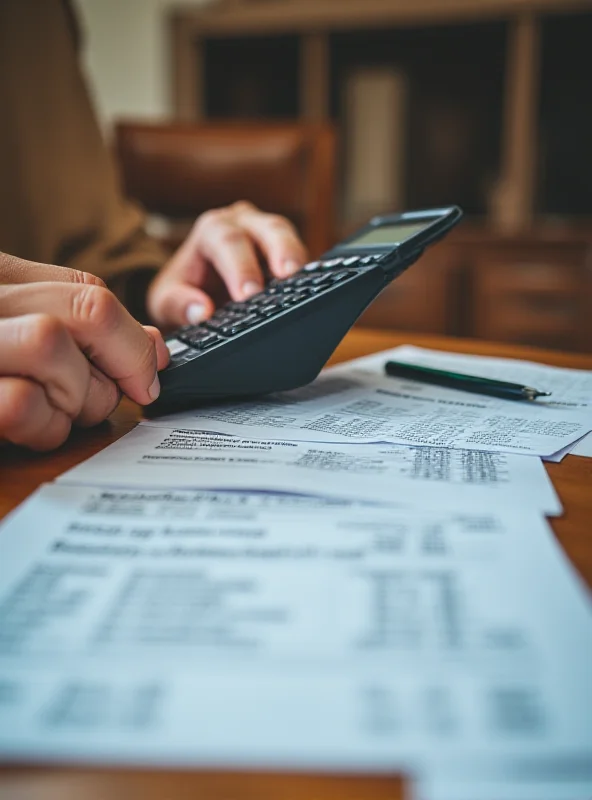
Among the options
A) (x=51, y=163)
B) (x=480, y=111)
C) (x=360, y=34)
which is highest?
(x=360, y=34)

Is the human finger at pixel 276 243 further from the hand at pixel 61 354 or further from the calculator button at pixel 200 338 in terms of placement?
the hand at pixel 61 354

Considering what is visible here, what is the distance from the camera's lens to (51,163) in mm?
826

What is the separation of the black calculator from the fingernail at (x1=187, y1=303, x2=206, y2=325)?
13 cm

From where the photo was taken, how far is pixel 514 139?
195 cm

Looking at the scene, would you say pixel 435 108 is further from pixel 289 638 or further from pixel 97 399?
pixel 289 638

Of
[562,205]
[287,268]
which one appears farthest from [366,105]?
[287,268]

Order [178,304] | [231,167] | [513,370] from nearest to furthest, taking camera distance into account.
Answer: [513,370], [178,304], [231,167]

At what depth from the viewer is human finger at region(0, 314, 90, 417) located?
28 cm

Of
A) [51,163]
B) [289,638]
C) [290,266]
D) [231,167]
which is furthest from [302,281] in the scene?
[231,167]

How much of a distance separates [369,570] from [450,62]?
7.05 ft

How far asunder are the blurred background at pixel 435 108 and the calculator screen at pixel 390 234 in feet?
4.15

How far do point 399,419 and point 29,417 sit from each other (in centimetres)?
18

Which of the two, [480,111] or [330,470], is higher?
[480,111]

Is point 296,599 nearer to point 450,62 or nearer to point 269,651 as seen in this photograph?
point 269,651
